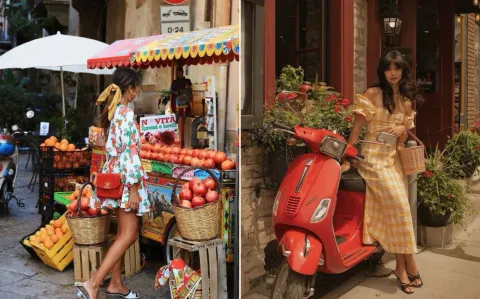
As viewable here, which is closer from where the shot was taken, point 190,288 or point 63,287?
point 190,288

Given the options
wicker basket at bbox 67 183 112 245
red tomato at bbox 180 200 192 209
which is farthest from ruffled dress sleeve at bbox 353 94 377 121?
wicker basket at bbox 67 183 112 245

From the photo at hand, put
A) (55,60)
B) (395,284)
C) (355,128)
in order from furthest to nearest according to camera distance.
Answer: (55,60) → (395,284) → (355,128)

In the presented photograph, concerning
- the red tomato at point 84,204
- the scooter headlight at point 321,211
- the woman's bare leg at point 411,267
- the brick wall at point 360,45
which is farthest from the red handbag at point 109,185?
the brick wall at point 360,45

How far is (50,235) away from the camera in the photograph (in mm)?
5129

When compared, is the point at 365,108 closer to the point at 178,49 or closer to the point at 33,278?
the point at 178,49

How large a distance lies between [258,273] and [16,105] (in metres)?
12.7

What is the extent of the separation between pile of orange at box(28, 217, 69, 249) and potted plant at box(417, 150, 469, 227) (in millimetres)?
3568

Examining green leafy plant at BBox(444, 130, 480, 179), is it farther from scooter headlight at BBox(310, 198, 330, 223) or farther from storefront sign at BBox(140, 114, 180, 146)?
scooter headlight at BBox(310, 198, 330, 223)

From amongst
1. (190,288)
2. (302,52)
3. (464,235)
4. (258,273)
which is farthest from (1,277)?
(464,235)

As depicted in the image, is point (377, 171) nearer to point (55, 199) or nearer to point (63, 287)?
point (63, 287)

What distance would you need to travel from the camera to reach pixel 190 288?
3787 mm

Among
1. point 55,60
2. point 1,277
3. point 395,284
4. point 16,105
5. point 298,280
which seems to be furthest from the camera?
point 16,105

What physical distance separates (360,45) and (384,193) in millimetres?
2912

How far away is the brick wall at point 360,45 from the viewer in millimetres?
6328
